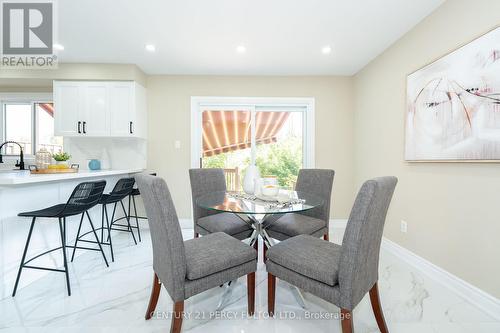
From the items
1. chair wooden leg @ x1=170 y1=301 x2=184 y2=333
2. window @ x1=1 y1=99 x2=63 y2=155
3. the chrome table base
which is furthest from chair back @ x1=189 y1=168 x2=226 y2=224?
window @ x1=1 y1=99 x2=63 y2=155

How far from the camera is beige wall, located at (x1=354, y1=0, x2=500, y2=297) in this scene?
1628 mm

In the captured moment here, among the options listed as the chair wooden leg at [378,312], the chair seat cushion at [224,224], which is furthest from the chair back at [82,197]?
the chair wooden leg at [378,312]

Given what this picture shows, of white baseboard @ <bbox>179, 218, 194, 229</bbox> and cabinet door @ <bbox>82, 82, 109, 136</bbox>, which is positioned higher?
cabinet door @ <bbox>82, 82, 109, 136</bbox>

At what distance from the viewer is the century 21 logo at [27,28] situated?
2.05m

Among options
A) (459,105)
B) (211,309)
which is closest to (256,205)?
(211,309)

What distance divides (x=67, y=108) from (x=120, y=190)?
1.63m

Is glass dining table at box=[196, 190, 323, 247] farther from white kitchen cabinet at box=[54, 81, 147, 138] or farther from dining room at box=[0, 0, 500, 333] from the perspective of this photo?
white kitchen cabinet at box=[54, 81, 147, 138]

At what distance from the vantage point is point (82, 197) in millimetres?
1924

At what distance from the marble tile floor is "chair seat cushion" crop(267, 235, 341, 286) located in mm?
462

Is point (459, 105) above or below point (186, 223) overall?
above

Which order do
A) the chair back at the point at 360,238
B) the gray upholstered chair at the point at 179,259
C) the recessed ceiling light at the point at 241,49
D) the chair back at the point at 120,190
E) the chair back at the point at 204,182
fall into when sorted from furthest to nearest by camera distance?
the recessed ceiling light at the point at 241,49 → the chair back at the point at 120,190 → the chair back at the point at 204,182 → the gray upholstered chair at the point at 179,259 → the chair back at the point at 360,238

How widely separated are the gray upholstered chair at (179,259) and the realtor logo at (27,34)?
2143 millimetres

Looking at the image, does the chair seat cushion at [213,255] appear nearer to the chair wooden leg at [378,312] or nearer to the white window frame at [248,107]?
the chair wooden leg at [378,312]

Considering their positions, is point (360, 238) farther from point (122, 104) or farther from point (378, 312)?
point (122, 104)
